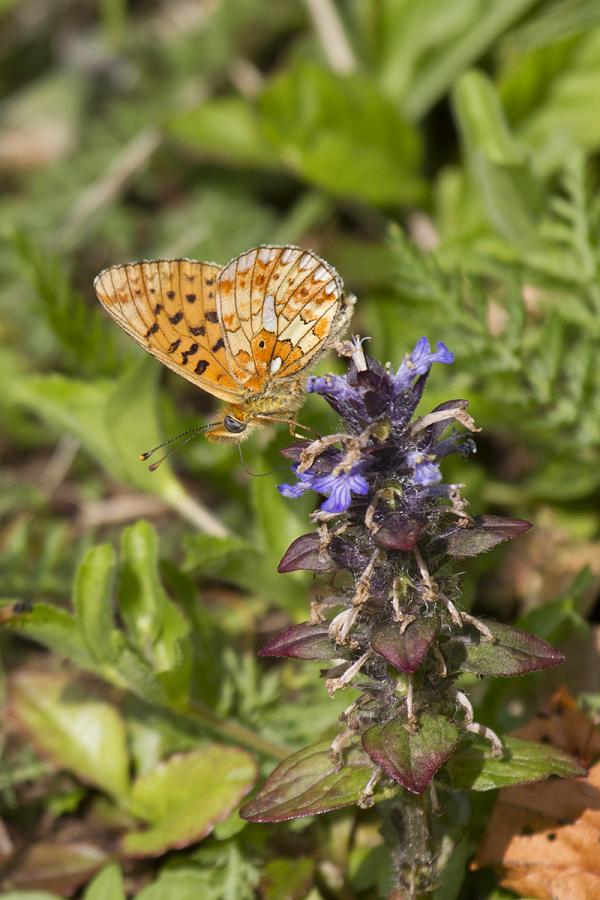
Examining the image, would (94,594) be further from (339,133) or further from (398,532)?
(339,133)

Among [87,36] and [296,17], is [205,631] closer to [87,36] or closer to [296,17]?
[296,17]

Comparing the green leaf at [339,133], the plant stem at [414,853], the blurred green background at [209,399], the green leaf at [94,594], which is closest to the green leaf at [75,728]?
the blurred green background at [209,399]

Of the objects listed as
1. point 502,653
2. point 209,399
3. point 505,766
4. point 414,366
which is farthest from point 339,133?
point 505,766

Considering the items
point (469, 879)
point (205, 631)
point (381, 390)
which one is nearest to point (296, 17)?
point (205, 631)

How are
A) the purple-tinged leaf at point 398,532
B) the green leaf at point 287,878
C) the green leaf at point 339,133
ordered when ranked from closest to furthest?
1. the purple-tinged leaf at point 398,532
2. the green leaf at point 287,878
3. the green leaf at point 339,133

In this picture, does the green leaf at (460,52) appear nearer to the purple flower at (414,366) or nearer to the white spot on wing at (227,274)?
the white spot on wing at (227,274)

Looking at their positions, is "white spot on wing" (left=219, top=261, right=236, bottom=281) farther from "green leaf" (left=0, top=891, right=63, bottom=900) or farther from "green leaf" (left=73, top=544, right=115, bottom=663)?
"green leaf" (left=0, top=891, right=63, bottom=900)

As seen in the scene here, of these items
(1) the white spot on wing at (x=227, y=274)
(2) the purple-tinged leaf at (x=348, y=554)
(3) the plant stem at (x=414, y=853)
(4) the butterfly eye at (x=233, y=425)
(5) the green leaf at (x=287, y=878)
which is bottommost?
(5) the green leaf at (x=287, y=878)
